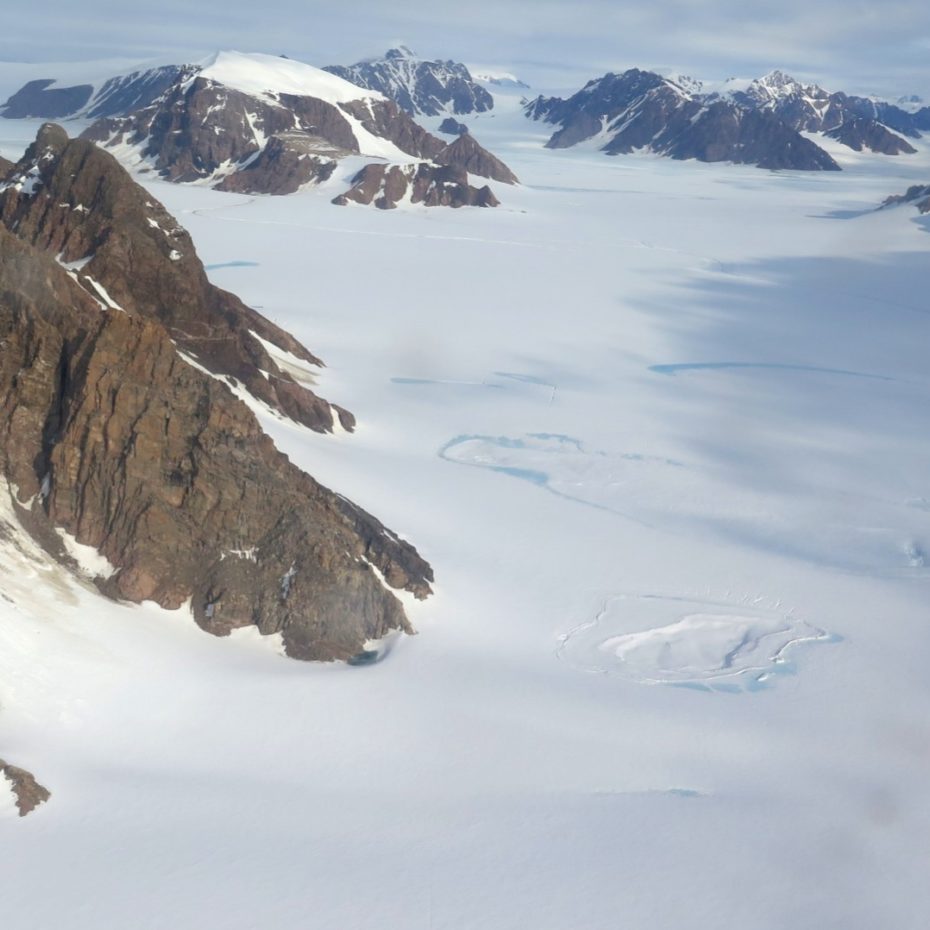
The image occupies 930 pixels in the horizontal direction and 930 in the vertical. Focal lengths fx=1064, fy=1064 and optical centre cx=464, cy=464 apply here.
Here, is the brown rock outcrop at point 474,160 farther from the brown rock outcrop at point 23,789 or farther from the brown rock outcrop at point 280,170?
the brown rock outcrop at point 23,789

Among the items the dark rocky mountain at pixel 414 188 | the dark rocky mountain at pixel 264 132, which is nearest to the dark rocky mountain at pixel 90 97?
the dark rocky mountain at pixel 264 132

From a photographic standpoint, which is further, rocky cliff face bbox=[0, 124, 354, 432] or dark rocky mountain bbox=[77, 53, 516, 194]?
dark rocky mountain bbox=[77, 53, 516, 194]

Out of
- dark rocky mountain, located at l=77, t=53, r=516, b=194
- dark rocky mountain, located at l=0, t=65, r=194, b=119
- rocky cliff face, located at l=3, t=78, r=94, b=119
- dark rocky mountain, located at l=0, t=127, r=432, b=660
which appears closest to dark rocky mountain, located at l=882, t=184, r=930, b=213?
dark rocky mountain, located at l=77, t=53, r=516, b=194

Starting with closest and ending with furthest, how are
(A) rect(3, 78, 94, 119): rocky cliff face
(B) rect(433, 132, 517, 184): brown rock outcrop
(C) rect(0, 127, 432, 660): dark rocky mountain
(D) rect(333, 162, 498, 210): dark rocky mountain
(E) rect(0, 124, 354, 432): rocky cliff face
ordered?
(C) rect(0, 127, 432, 660): dark rocky mountain
(E) rect(0, 124, 354, 432): rocky cliff face
(D) rect(333, 162, 498, 210): dark rocky mountain
(B) rect(433, 132, 517, 184): brown rock outcrop
(A) rect(3, 78, 94, 119): rocky cliff face

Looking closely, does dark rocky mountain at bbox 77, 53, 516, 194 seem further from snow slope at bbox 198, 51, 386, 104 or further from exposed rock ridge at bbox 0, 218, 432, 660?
exposed rock ridge at bbox 0, 218, 432, 660

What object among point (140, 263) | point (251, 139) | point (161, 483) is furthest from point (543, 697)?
point (251, 139)

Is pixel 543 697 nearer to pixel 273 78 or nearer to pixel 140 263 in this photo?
pixel 140 263

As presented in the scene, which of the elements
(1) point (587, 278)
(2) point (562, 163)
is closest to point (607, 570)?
(1) point (587, 278)
